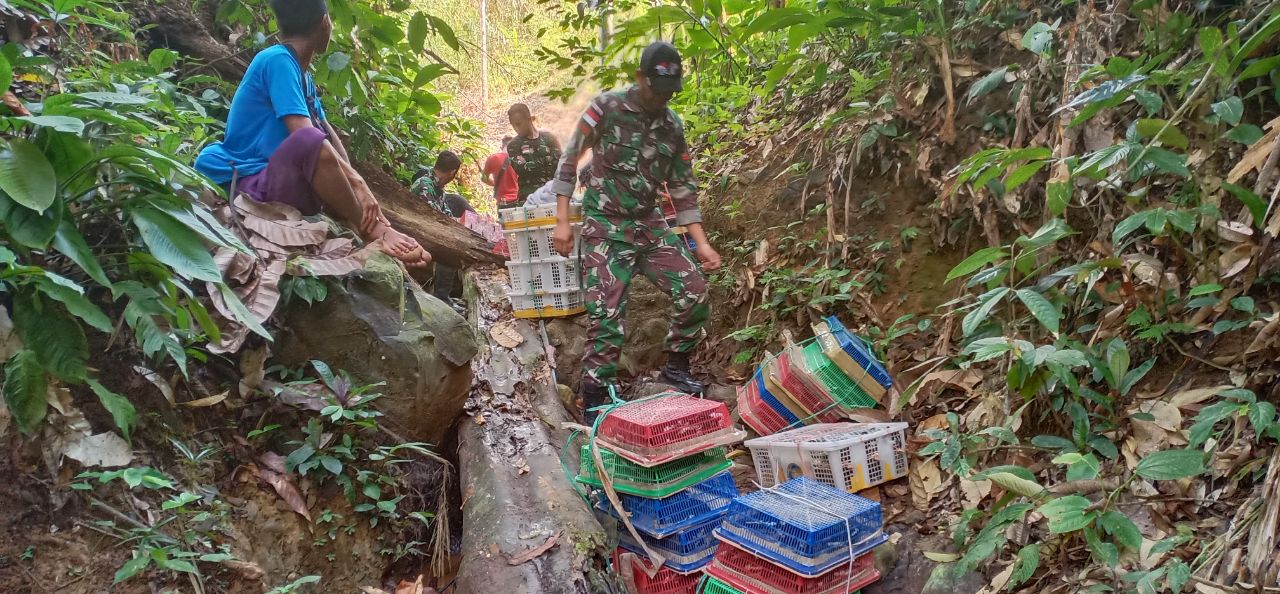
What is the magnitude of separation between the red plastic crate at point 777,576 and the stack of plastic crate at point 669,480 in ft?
0.67

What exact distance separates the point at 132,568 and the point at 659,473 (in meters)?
1.85

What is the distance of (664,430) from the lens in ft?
9.61

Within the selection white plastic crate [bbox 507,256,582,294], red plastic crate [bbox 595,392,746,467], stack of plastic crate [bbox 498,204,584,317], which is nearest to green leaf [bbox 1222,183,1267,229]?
red plastic crate [bbox 595,392,746,467]

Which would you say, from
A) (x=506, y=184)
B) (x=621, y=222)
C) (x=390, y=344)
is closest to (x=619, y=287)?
(x=621, y=222)

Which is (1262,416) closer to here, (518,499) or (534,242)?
(518,499)

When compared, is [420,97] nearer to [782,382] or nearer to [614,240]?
[614,240]

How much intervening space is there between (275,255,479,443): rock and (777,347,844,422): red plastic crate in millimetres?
1681

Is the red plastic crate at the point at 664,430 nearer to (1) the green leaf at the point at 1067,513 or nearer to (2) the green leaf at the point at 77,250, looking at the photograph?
(1) the green leaf at the point at 1067,513

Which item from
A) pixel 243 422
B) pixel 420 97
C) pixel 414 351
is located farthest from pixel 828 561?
pixel 420 97

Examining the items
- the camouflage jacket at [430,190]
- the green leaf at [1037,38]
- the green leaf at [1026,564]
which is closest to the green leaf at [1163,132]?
the green leaf at [1037,38]

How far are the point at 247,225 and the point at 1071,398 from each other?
353 centimetres

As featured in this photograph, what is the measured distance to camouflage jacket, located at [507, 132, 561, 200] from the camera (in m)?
7.55

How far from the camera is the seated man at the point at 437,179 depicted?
6.81m

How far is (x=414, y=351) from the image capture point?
3.17 metres
